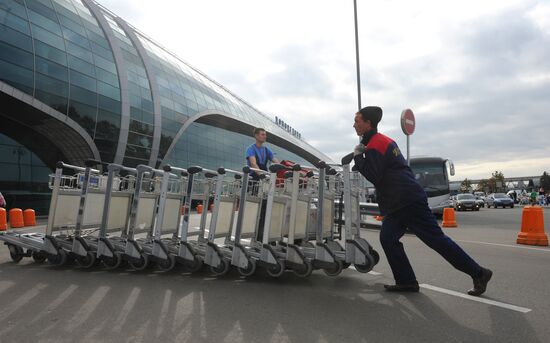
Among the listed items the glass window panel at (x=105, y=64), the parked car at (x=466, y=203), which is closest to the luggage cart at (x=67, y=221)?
the glass window panel at (x=105, y=64)

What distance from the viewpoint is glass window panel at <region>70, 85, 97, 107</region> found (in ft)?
73.8

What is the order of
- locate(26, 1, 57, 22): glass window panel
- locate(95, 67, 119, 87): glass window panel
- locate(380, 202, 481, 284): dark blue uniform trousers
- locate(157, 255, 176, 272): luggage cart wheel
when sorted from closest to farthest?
1. locate(380, 202, 481, 284): dark blue uniform trousers
2. locate(157, 255, 176, 272): luggage cart wheel
3. locate(26, 1, 57, 22): glass window panel
4. locate(95, 67, 119, 87): glass window panel

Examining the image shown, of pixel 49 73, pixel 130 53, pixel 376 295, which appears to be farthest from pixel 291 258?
pixel 130 53

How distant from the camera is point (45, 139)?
22891 mm

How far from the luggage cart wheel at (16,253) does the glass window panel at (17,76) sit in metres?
16.9

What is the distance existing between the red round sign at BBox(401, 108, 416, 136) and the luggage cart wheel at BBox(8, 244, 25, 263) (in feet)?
29.1

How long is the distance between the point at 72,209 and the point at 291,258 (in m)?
3.42

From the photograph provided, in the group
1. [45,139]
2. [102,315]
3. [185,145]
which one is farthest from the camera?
[185,145]

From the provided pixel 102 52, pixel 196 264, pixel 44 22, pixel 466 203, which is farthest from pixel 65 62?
pixel 466 203

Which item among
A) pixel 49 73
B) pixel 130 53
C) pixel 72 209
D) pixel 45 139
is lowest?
pixel 72 209

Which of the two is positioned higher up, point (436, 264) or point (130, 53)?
point (130, 53)

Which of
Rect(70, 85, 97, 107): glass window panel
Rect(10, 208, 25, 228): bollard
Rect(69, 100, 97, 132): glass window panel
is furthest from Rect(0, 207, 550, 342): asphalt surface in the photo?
Rect(70, 85, 97, 107): glass window panel

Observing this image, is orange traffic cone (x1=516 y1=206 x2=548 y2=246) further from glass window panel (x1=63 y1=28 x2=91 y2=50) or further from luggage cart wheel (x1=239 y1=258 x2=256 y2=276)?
glass window panel (x1=63 y1=28 x2=91 y2=50)

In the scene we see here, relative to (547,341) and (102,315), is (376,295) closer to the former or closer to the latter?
(547,341)
